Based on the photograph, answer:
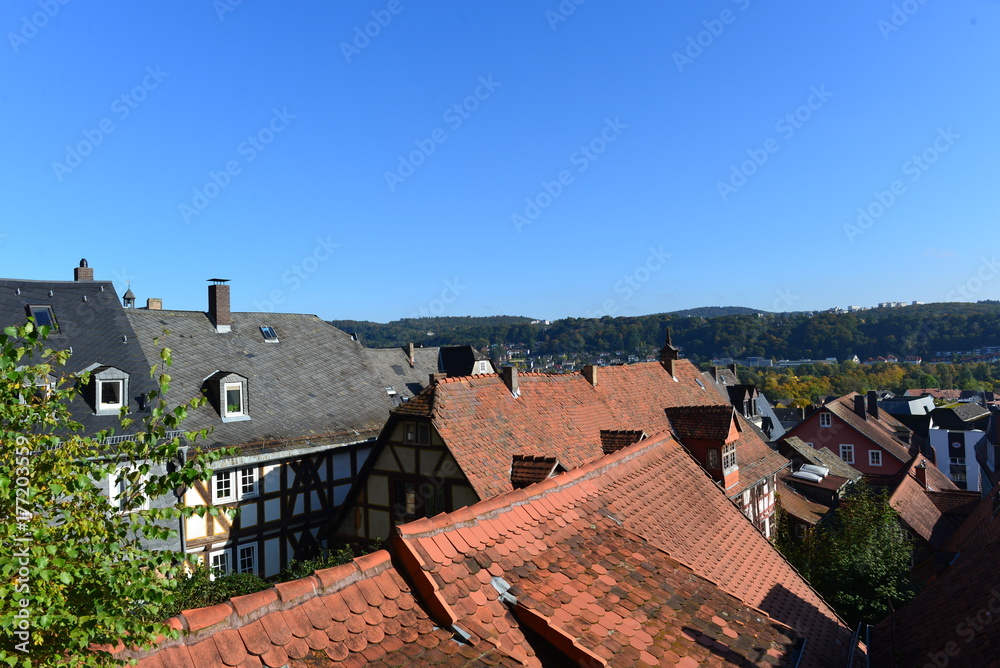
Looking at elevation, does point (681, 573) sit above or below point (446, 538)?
below

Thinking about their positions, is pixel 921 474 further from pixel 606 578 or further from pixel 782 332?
pixel 782 332

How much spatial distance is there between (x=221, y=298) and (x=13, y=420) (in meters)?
24.4

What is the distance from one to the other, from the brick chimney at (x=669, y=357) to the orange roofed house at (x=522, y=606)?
2014 cm

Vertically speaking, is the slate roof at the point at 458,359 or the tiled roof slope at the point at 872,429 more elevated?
the slate roof at the point at 458,359

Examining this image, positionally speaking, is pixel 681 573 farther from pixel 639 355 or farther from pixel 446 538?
pixel 639 355

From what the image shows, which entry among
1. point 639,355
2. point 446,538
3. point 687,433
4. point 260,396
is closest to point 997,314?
point 639,355

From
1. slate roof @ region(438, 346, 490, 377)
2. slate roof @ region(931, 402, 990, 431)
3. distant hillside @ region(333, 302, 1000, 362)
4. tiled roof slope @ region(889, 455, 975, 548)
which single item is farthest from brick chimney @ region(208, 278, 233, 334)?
distant hillside @ region(333, 302, 1000, 362)

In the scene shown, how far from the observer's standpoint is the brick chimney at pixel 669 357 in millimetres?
28737

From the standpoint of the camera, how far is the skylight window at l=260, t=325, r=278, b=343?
91.0 feet

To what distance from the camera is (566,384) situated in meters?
22.4

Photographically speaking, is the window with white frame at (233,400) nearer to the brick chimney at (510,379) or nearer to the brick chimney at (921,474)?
the brick chimney at (510,379)

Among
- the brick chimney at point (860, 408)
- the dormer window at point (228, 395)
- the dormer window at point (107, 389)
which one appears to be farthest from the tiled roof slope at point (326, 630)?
the brick chimney at point (860, 408)

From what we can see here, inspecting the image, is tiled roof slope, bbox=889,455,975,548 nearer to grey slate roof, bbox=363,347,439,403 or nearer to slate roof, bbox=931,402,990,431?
grey slate roof, bbox=363,347,439,403

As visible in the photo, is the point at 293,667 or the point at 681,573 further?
the point at 681,573
